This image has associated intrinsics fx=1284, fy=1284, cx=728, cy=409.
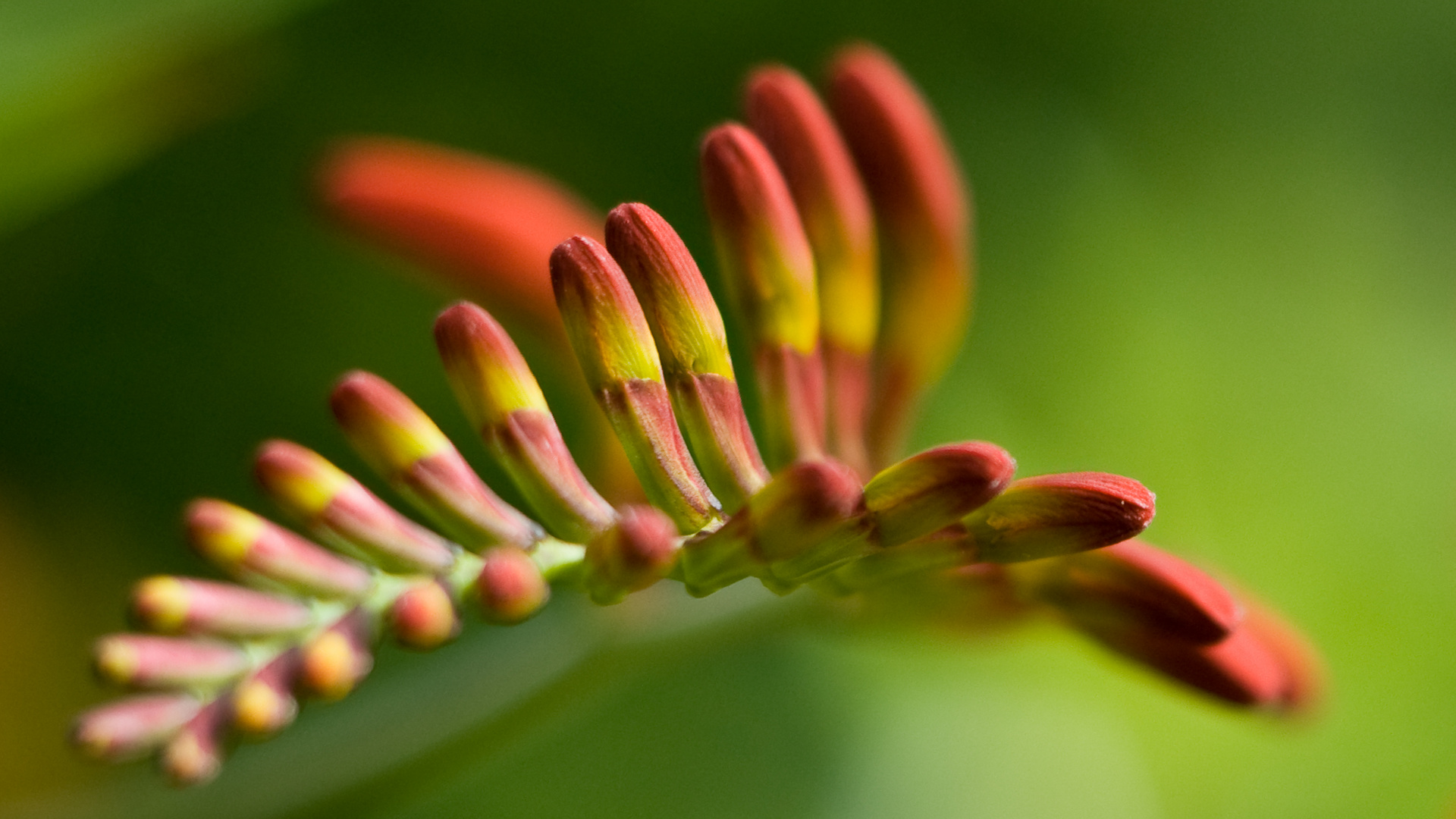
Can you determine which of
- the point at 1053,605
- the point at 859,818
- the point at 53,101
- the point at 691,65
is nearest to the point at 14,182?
the point at 53,101

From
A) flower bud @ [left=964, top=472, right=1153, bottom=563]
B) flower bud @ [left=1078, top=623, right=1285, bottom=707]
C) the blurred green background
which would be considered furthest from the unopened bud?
the blurred green background

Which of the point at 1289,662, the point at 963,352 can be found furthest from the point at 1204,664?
the point at 963,352

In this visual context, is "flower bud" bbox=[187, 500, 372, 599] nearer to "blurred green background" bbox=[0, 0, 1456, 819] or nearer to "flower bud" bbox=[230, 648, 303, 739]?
"flower bud" bbox=[230, 648, 303, 739]

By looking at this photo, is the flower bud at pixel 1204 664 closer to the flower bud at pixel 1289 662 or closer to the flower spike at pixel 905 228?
the flower bud at pixel 1289 662

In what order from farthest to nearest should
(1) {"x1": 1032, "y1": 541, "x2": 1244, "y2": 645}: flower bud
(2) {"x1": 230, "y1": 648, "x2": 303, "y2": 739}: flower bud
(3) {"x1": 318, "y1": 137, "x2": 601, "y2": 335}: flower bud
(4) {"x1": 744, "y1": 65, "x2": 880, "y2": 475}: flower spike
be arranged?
(3) {"x1": 318, "y1": 137, "x2": 601, "y2": 335}: flower bud < (4) {"x1": 744, "y1": 65, "x2": 880, "y2": 475}: flower spike < (1) {"x1": 1032, "y1": 541, "x2": 1244, "y2": 645}: flower bud < (2) {"x1": 230, "y1": 648, "x2": 303, "y2": 739}: flower bud

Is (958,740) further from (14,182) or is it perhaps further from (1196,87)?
(14,182)
